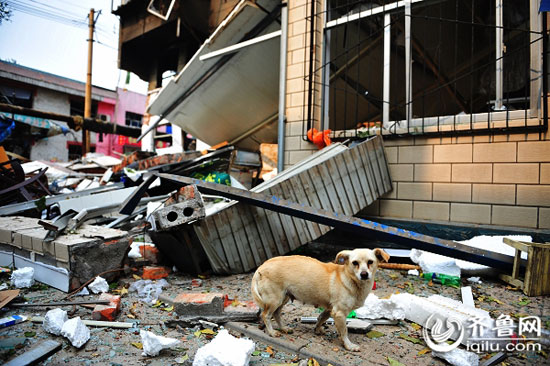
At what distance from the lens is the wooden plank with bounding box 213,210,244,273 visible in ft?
11.9

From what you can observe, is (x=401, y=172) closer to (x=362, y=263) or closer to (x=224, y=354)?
(x=362, y=263)

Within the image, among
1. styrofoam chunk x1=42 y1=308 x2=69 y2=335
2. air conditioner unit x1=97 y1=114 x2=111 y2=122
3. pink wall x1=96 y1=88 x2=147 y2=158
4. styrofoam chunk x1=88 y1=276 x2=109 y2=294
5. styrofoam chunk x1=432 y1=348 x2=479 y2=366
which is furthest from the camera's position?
pink wall x1=96 y1=88 x2=147 y2=158

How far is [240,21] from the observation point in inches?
266

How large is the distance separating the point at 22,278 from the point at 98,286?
3.03ft

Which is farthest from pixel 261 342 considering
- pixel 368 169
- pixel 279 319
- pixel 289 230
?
pixel 368 169

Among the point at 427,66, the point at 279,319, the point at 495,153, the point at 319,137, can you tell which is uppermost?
the point at 427,66

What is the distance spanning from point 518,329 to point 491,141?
107 inches

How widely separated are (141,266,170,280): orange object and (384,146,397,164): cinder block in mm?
3745

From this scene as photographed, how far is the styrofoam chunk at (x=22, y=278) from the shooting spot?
337 cm

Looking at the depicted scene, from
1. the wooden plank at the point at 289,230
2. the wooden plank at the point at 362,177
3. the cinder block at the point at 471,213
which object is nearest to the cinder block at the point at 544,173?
the cinder block at the point at 471,213

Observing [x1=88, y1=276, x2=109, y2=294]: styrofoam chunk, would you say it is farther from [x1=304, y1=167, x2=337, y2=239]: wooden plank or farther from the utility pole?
the utility pole

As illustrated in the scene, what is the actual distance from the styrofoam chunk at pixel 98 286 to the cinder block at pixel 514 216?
4902mm

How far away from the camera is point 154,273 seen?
12.4ft

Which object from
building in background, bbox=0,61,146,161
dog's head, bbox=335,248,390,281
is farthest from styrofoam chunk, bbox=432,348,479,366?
building in background, bbox=0,61,146,161
